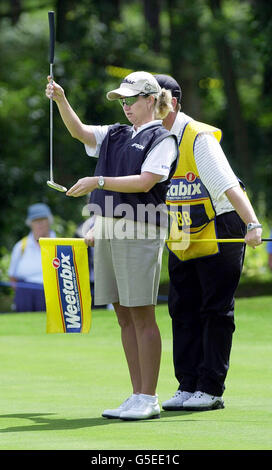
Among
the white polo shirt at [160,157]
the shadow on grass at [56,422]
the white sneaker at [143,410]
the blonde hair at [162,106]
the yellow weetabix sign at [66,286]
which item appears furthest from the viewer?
the yellow weetabix sign at [66,286]

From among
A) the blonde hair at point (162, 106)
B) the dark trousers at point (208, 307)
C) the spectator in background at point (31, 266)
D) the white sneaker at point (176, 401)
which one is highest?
the blonde hair at point (162, 106)

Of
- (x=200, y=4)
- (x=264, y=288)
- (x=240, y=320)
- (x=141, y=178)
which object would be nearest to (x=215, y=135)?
(x=141, y=178)

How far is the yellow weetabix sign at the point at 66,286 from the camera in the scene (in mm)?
5730

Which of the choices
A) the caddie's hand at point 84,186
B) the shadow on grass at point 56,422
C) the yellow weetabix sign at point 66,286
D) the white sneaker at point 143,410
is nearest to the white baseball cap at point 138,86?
the caddie's hand at point 84,186

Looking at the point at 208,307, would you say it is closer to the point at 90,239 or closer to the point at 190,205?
the point at 190,205

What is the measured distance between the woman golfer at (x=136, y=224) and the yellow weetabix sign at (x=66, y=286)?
21cm

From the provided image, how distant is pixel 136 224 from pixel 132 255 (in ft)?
0.57

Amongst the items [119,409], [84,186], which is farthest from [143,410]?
[84,186]

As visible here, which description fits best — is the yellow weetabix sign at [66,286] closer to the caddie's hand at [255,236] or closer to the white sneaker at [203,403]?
the white sneaker at [203,403]

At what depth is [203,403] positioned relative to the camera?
582 cm

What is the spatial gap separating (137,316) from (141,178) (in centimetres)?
77

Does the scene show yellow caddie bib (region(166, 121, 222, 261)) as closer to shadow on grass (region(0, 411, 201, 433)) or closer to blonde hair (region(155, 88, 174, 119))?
blonde hair (region(155, 88, 174, 119))

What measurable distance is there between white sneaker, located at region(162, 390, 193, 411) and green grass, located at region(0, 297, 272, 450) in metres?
0.12

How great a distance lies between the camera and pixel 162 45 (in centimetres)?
2638
